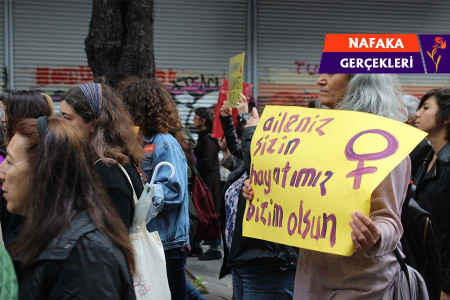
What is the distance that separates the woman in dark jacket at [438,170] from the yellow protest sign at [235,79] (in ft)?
4.17

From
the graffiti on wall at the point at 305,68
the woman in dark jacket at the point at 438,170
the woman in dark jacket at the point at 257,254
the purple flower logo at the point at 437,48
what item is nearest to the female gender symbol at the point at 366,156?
the woman in dark jacket at the point at 257,254

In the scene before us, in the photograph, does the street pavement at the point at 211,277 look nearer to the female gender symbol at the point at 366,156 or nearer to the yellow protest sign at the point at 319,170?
the yellow protest sign at the point at 319,170

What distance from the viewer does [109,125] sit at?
341 centimetres

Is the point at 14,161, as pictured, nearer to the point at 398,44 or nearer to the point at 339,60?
the point at 339,60

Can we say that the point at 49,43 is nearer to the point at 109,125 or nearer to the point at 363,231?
the point at 109,125

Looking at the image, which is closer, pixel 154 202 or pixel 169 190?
pixel 154 202

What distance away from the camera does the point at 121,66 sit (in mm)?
6457

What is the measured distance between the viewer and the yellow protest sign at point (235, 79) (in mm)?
4422

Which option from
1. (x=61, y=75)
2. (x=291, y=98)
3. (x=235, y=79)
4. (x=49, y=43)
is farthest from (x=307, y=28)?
(x=235, y=79)

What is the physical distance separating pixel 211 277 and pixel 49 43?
516 cm

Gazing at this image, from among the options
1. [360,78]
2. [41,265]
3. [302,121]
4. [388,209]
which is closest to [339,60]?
[360,78]

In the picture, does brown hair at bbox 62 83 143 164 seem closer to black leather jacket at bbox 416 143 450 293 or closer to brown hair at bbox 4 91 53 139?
brown hair at bbox 4 91 53 139

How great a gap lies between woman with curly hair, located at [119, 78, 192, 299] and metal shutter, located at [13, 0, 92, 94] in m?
5.97

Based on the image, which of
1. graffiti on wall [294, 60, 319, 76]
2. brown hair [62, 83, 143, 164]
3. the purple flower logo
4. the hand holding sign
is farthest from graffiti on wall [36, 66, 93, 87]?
the hand holding sign
